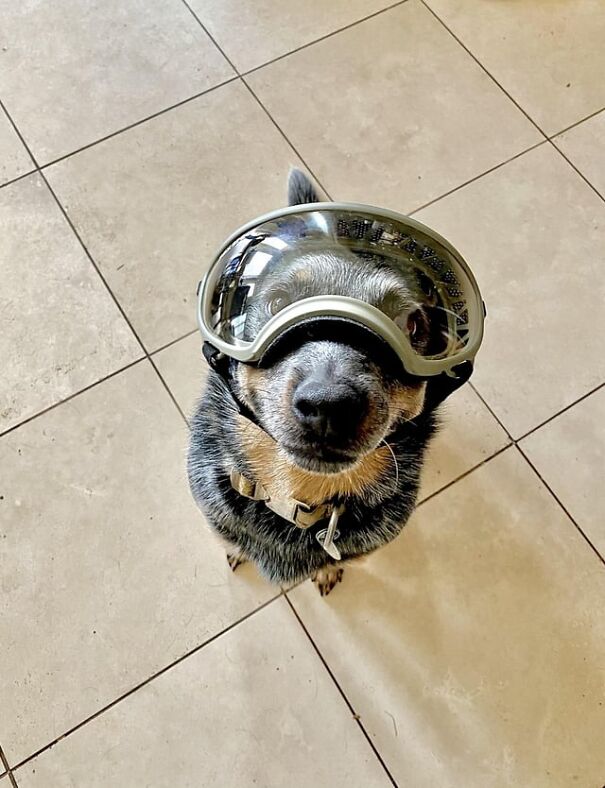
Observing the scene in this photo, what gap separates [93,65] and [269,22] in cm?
57

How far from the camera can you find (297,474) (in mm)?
1345

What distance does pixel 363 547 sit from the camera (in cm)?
150

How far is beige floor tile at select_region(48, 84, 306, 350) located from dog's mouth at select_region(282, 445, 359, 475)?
0.83m

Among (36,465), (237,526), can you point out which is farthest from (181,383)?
(237,526)

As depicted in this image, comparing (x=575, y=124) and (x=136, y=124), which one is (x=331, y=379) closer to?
(x=136, y=124)

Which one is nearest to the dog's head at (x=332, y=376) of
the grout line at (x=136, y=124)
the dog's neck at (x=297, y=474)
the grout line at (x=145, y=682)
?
the dog's neck at (x=297, y=474)

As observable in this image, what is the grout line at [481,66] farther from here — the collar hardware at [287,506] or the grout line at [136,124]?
the collar hardware at [287,506]

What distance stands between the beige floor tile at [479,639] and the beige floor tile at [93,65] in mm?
1446

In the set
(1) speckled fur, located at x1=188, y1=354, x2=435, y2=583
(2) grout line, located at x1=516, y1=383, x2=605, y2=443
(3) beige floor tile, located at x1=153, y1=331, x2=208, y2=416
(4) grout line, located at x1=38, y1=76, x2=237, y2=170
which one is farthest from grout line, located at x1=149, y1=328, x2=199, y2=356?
(2) grout line, located at x1=516, y1=383, x2=605, y2=443

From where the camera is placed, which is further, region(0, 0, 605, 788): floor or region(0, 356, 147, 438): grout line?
region(0, 356, 147, 438): grout line

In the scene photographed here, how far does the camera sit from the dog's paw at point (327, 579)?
65.6 inches

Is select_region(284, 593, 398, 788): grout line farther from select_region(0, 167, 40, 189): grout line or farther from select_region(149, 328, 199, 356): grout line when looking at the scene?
select_region(0, 167, 40, 189): grout line

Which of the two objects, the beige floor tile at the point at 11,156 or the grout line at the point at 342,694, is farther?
the beige floor tile at the point at 11,156

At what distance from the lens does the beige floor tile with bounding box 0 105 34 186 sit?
82.5 inches
